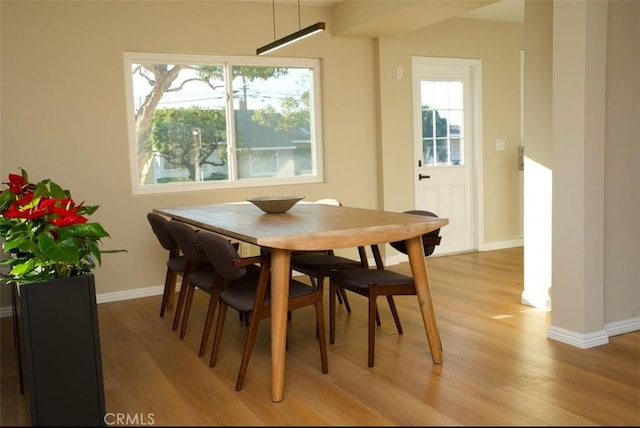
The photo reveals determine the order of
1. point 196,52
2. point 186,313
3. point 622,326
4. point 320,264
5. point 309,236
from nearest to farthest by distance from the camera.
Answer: point 309,236 → point 622,326 → point 320,264 → point 186,313 → point 196,52

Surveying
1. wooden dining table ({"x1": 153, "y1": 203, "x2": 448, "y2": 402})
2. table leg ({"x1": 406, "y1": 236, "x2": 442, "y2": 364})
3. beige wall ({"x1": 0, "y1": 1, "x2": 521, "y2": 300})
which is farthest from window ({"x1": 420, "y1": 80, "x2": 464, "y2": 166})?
table leg ({"x1": 406, "y1": 236, "x2": 442, "y2": 364})

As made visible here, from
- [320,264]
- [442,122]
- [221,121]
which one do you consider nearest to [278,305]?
[320,264]

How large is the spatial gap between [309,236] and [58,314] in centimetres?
111

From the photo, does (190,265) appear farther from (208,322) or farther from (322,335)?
(322,335)

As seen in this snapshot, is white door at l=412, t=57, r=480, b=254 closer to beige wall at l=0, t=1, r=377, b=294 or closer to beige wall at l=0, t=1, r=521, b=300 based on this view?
beige wall at l=0, t=1, r=521, b=300

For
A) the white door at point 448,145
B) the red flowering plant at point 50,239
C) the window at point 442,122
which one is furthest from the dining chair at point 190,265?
the window at point 442,122

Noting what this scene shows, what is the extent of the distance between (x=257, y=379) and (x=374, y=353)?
66 centimetres

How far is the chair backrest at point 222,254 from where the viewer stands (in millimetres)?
3032

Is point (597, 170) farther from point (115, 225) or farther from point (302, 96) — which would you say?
point (115, 225)

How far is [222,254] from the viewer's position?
10.1ft

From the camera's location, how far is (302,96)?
5.93 meters

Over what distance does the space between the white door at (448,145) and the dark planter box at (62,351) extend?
4.32 m

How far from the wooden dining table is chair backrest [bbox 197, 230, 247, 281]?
87 mm

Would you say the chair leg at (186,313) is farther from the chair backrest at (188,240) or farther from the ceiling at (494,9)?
the ceiling at (494,9)
